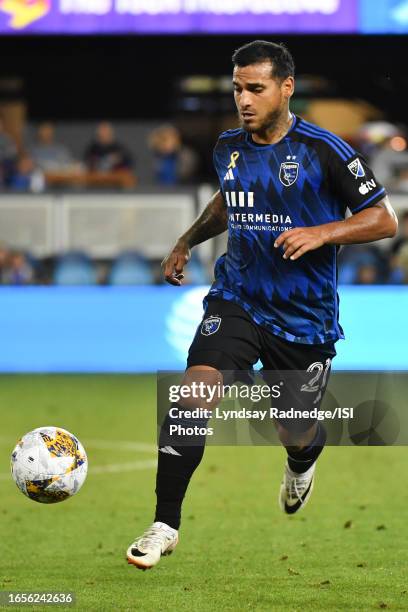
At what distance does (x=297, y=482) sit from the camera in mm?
6926

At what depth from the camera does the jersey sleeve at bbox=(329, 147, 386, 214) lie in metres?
5.80

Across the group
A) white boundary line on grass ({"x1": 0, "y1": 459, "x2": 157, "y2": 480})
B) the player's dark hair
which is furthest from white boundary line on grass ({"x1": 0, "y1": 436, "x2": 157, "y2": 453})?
the player's dark hair

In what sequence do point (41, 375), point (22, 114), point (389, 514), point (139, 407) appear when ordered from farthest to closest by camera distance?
point (22, 114), point (41, 375), point (139, 407), point (389, 514)

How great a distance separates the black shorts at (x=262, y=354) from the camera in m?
5.93

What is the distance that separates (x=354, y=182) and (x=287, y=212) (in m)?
0.35

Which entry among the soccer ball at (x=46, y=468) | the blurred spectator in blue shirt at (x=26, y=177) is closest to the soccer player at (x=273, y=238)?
the soccer ball at (x=46, y=468)

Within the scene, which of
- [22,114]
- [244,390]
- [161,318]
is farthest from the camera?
[22,114]

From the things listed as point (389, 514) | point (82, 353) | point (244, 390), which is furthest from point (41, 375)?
point (244, 390)

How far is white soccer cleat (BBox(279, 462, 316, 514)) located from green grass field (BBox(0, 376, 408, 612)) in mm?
223

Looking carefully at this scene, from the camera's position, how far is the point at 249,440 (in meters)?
6.86

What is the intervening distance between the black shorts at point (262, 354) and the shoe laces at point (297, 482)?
52cm

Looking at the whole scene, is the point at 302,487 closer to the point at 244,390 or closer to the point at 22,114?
the point at 244,390

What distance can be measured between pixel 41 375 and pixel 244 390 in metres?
9.15

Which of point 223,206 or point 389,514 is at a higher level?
point 223,206
